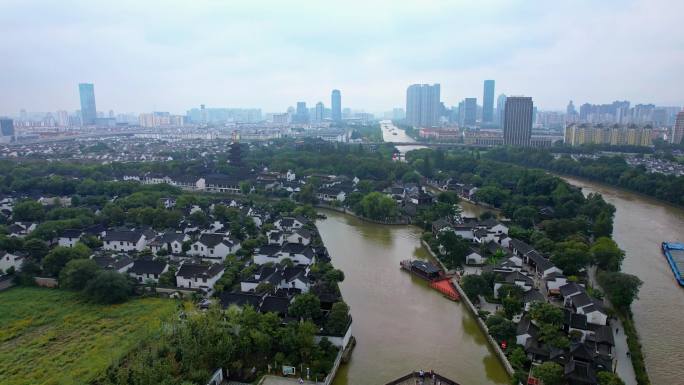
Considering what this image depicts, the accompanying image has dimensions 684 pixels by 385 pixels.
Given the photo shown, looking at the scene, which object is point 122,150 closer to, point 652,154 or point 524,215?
point 524,215

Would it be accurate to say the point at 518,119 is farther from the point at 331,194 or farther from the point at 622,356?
the point at 622,356

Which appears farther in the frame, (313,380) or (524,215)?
(524,215)

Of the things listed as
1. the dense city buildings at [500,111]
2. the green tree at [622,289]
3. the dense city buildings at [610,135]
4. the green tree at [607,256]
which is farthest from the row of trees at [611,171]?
the dense city buildings at [500,111]

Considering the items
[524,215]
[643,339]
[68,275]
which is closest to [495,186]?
[524,215]

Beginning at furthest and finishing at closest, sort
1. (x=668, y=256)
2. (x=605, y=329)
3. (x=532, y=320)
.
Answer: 1. (x=668, y=256)
2. (x=532, y=320)
3. (x=605, y=329)

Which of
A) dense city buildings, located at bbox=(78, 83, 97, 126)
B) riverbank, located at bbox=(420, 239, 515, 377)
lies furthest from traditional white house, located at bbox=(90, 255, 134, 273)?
dense city buildings, located at bbox=(78, 83, 97, 126)

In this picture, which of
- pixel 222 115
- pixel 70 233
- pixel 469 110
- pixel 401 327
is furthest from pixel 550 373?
pixel 222 115
